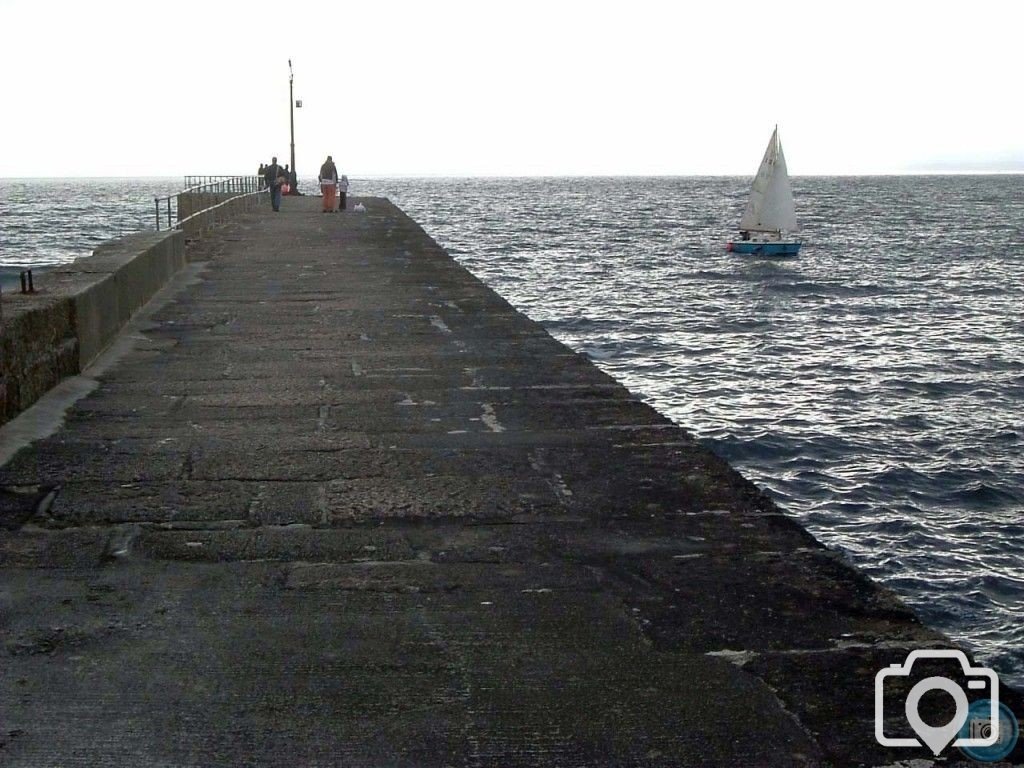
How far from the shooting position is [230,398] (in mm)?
7781

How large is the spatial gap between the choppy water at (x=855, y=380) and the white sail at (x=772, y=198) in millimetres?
3884

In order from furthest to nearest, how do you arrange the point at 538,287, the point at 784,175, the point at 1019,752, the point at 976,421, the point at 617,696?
the point at 784,175 < the point at 538,287 < the point at 976,421 < the point at 617,696 < the point at 1019,752

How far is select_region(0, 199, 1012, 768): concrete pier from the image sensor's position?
133 inches

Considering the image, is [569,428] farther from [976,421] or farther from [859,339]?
[859,339]

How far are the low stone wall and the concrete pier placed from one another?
280 mm

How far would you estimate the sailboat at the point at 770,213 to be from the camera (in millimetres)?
57594

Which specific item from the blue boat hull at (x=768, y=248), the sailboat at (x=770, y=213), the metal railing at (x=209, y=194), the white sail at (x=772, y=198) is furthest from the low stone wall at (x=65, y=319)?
the white sail at (x=772, y=198)

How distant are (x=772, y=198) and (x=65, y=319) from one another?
54.4 metres

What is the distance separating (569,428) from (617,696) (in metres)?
3.35

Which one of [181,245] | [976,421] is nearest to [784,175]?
[976,421]
